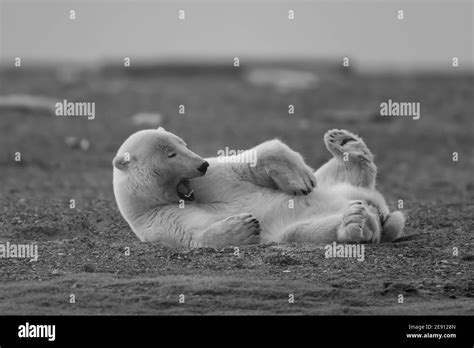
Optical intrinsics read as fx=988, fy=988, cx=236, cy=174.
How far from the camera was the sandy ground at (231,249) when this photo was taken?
6.62 metres

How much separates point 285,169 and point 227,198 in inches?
21.5

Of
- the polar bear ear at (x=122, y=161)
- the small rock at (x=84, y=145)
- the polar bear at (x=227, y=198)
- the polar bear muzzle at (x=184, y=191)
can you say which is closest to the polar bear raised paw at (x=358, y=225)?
the polar bear at (x=227, y=198)

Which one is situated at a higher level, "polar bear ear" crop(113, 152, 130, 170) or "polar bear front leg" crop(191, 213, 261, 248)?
"polar bear ear" crop(113, 152, 130, 170)

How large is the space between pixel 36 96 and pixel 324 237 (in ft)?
53.5

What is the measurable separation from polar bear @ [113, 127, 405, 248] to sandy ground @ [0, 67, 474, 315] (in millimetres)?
204

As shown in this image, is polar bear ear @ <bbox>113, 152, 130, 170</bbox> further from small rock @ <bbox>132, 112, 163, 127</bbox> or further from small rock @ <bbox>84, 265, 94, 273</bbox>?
small rock @ <bbox>132, 112, 163, 127</bbox>

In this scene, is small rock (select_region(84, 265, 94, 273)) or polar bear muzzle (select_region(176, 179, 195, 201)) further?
polar bear muzzle (select_region(176, 179, 195, 201))

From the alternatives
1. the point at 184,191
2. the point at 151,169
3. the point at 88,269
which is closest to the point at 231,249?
the point at 184,191

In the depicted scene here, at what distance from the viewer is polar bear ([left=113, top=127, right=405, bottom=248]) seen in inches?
Result: 309

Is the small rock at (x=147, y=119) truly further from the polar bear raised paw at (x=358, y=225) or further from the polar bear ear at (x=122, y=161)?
the polar bear raised paw at (x=358, y=225)

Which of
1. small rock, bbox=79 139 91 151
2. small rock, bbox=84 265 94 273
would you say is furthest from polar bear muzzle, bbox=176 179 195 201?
small rock, bbox=79 139 91 151

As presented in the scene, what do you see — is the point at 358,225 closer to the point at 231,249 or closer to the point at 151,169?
the point at 231,249

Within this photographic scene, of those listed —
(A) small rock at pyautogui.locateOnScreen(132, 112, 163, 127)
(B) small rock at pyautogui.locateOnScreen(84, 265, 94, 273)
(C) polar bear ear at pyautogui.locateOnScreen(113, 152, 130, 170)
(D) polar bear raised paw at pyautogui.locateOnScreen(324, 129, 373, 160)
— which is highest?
(A) small rock at pyautogui.locateOnScreen(132, 112, 163, 127)
